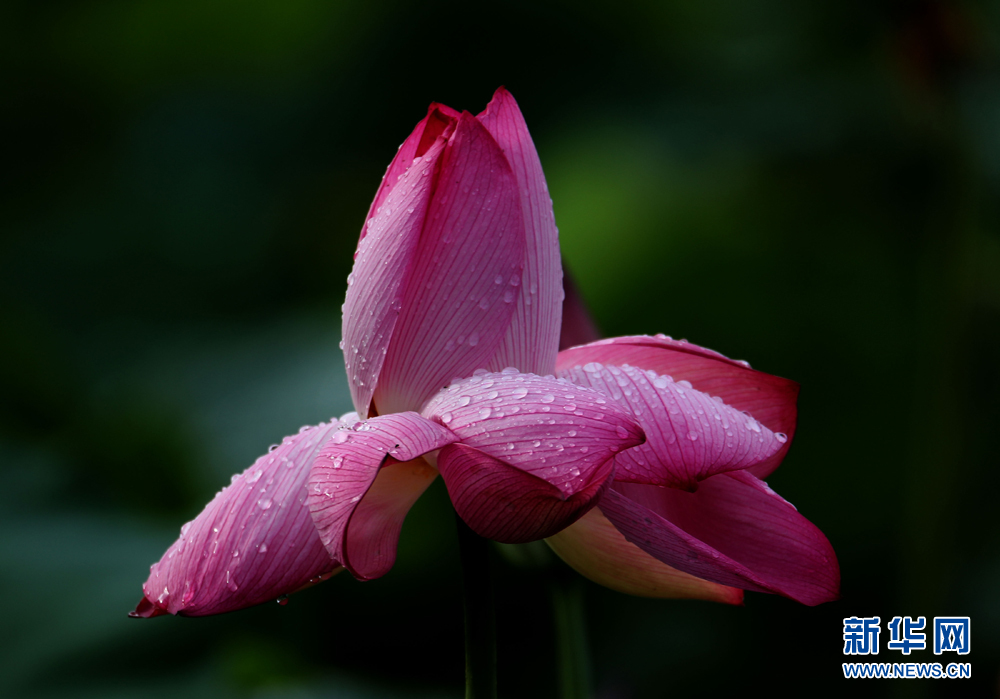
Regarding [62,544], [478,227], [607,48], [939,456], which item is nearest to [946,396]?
[939,456]

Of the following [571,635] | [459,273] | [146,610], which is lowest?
[571,635]

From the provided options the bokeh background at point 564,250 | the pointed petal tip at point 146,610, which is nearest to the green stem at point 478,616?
the pointed petal tip at point 146,610

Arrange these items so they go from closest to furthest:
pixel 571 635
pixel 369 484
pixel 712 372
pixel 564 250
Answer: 1. pixel 369 484
2. pixel 712 372
3. pixel 571 635
4. pixel 564 250

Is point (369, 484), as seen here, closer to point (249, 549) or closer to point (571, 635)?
point (249, 549)

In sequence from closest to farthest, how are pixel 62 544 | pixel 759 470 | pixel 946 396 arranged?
pixel 759 470 < pixel 62 544 < pixel 946 396

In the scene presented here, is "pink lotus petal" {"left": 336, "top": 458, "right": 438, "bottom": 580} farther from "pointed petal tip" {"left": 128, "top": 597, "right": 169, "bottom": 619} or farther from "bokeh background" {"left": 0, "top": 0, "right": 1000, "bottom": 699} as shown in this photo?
"bokeh background" {"left": 0, "top": 0, "right": 1000, "bottom": 699}

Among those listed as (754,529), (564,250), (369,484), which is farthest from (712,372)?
(564,250)

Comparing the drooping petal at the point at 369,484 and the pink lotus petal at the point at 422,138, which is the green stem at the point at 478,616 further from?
the pink lotus petal at the point at 422,138

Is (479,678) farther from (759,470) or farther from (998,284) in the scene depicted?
(998,284)
